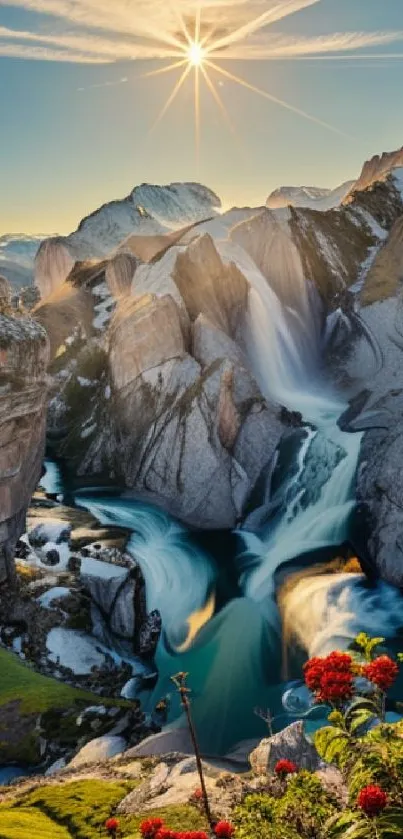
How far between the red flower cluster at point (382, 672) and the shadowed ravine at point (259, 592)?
22.7 metres

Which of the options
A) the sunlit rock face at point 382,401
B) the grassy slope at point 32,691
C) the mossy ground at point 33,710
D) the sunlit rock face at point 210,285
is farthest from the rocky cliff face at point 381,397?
the grassy slope at point 32,691

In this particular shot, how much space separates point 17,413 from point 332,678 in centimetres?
3489

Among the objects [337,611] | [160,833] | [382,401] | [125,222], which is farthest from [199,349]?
[125,222]

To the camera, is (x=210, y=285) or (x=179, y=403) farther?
(x=210, y=285)

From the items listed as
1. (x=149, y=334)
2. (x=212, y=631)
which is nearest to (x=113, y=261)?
(x=149, y=334)

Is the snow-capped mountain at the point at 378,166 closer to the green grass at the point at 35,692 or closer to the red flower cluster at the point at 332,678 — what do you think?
the green grass at the point at 35,692

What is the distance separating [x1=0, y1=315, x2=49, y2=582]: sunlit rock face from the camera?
41.2 meters

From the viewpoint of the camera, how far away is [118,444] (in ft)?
227

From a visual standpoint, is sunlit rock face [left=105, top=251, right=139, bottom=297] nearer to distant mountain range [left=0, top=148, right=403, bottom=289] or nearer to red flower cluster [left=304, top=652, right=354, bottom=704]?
distant mountain range [left=0, top=148, right=403, bottom=289]

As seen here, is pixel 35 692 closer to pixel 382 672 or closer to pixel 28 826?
pixel 28 826

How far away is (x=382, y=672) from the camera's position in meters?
12.1

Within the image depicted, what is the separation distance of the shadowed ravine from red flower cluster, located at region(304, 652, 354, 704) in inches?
876

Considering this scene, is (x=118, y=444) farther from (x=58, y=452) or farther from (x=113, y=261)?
(x=113, y=261)

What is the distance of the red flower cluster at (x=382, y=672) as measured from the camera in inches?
472
